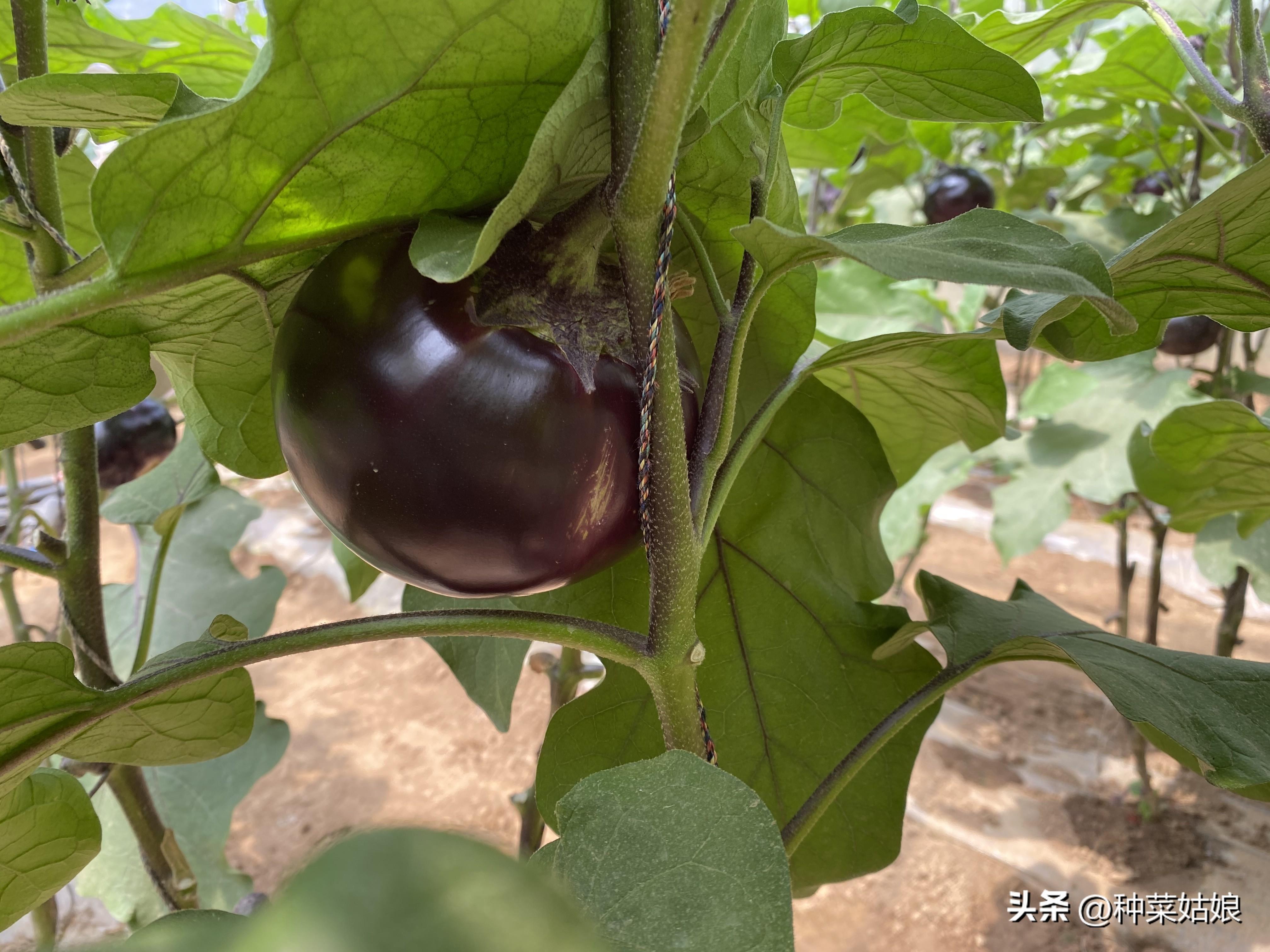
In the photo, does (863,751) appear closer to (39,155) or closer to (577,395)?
(577,395)

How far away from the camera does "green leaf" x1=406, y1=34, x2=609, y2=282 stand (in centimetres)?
21

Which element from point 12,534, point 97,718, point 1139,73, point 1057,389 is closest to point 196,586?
point 12,534

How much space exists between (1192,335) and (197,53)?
116 centimetres

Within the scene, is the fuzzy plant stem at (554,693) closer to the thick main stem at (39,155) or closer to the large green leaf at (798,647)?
the large green leaf at (798,647)

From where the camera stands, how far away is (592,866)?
0.64ft

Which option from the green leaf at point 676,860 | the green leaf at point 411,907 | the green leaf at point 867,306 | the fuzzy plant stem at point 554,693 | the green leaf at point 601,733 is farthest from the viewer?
the green leaf at point 867,306

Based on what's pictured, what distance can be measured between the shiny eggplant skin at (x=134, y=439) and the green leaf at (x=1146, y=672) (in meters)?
0.76

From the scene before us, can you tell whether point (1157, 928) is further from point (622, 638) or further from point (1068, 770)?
point (622, 638)

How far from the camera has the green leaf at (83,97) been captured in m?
0.23

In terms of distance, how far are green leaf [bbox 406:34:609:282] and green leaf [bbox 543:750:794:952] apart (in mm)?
124

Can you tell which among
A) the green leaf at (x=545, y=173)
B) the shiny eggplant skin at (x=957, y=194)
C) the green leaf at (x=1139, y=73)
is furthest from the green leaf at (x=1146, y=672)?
the shiny eggplant skin at (x=957, y=194)

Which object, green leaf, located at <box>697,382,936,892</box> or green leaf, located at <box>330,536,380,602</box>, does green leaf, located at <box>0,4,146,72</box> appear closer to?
green leaf, located at <box>330,536,380,602</box>

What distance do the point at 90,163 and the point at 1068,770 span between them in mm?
1498

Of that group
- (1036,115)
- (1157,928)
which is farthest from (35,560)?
(1157,928)
